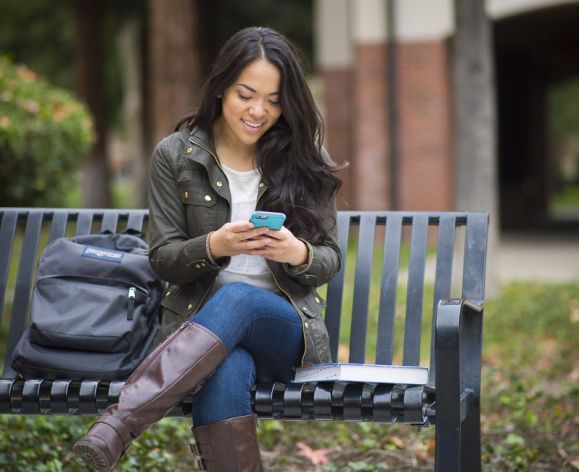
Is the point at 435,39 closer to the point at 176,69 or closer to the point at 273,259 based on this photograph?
the point at 176,69

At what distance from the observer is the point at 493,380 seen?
561 centimetres

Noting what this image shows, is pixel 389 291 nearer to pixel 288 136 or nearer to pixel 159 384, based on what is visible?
pixel 288 136

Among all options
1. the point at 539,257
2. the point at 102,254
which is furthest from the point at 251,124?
the point at 539,257

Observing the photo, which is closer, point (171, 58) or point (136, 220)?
point (136, 220)

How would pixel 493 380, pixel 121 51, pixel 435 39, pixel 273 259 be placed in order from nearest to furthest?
pixel 273 259 < pixel 493 380 < pixel 435 39 < pixel 121 51

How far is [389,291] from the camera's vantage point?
145 inches

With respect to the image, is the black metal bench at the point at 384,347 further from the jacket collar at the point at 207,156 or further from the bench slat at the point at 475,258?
the jacket collar at the point at 207,156

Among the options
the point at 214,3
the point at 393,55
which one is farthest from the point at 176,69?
the point at 214,3

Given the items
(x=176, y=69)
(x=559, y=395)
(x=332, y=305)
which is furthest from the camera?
(x=176, y=69)

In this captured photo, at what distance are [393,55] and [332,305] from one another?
9166mm

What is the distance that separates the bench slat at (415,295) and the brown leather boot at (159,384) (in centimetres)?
81

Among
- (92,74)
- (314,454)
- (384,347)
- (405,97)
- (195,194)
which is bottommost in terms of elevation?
(314,454)

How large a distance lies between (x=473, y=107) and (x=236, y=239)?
538 cm

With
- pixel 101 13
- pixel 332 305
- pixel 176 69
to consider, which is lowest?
pixel 332 305
